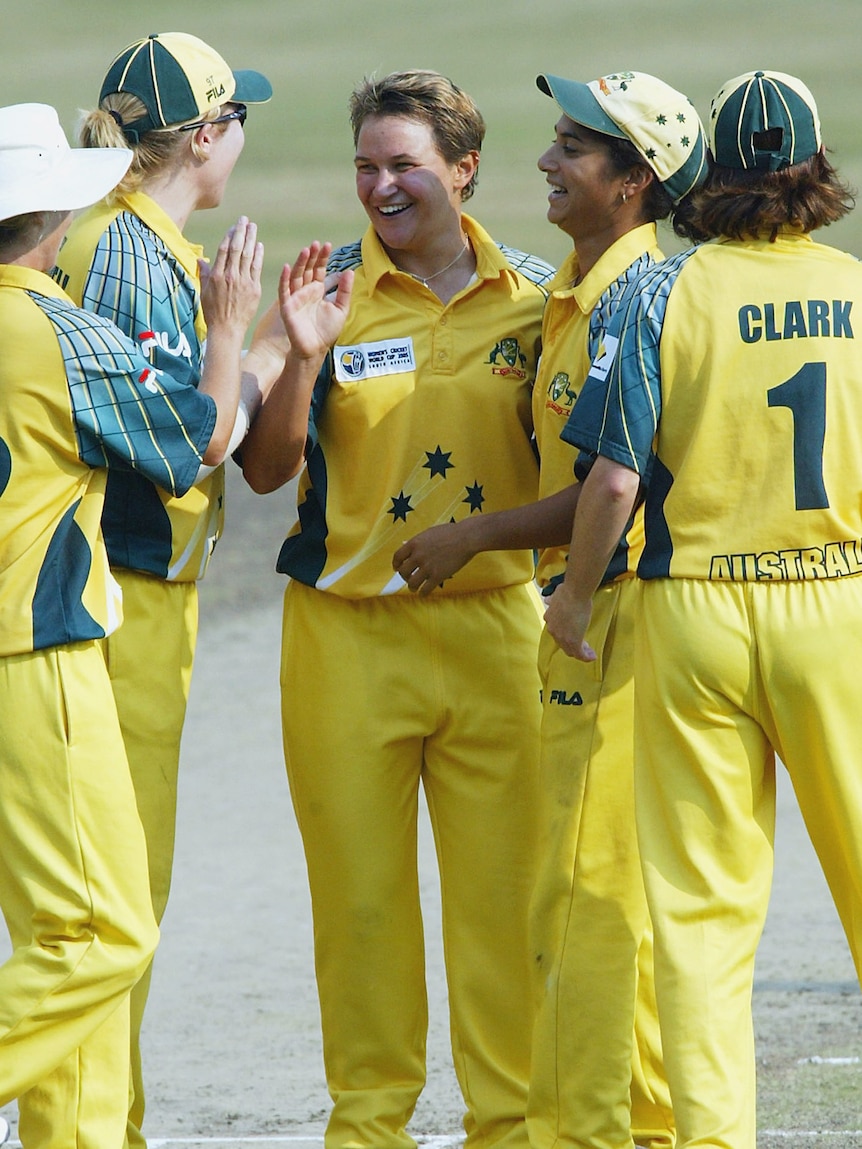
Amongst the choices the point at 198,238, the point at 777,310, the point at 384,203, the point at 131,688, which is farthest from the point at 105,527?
the point at 198,238

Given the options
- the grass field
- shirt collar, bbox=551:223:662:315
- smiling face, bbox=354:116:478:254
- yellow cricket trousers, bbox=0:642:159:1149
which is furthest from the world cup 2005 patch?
the grass field

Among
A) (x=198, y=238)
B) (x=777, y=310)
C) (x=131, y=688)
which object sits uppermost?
(x=198, y=238)

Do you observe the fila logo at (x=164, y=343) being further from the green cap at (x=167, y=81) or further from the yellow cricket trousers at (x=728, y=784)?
the yellow cricket trousers at (x=728, y=784)

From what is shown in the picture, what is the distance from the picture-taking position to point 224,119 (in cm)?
420

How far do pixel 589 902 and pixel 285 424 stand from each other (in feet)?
4.13

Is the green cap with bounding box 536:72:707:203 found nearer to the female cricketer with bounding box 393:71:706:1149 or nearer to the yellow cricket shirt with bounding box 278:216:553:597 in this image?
the female cricketer with bounding box 393:71:706:1149

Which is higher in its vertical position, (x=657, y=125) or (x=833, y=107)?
(x=833, y=107)

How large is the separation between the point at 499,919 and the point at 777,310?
1558 mm

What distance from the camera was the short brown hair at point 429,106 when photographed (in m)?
4.10

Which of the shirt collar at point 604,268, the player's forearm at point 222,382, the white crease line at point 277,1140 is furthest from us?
the white crease line at point 277,1140

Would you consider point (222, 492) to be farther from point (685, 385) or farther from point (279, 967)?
point (279, 967)

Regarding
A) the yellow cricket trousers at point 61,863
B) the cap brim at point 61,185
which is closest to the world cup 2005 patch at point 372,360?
the cap brim at point 61,185

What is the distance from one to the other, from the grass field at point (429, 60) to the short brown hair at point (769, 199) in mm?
18968

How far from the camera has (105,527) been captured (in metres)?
3.96
